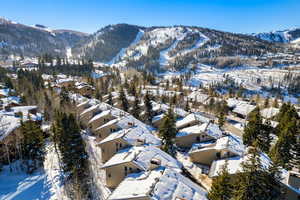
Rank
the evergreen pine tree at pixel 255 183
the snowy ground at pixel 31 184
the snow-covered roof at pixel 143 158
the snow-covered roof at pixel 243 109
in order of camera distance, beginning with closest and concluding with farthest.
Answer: the evergreen pine tree at pixel 255 183 < the snowy ground at pixel 31 184 < the snow-covered roof at pixel 143 158 < the snow-covered roof at pixel 243 109

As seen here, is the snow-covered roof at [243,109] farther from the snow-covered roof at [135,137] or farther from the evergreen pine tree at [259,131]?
the snow-covered roof at [135,137]

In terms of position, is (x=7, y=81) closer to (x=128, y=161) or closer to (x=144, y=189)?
(x=128, y=161)

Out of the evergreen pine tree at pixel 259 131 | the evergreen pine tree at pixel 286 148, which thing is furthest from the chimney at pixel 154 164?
the evergreen pine tree at pixel 259 131

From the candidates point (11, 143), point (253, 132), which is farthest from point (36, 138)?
point (253, 132)

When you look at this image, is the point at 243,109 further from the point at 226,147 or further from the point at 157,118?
the point at 226,147

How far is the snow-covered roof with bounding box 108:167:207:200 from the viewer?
1752 centimetres

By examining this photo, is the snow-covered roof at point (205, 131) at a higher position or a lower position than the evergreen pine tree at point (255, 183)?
lower

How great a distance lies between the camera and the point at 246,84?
188125 mm

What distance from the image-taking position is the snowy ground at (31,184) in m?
23.4

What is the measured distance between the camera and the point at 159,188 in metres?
18.1

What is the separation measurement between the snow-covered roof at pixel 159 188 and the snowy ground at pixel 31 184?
920 centimetres

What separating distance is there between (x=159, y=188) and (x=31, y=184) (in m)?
18.4

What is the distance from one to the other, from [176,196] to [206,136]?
2248 centimetres

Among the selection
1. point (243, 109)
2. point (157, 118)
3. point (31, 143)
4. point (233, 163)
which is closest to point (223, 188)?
point (233, 163)
